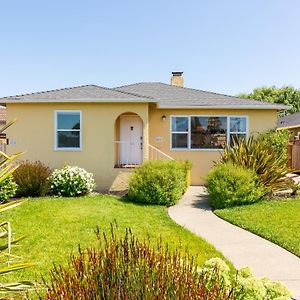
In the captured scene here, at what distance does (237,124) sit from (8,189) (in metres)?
10.8

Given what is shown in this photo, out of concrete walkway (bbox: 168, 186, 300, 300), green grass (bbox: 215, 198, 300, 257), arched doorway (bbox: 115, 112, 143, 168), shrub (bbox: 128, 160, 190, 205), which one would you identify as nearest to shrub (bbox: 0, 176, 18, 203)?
shrub (bbox: 128, 160, 190, 205)

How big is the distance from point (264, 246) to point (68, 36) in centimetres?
1348

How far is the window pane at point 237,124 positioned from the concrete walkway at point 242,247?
6.43 meters

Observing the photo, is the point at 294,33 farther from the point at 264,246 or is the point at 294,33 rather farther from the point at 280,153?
the point at 264,246

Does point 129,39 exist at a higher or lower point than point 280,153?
higher

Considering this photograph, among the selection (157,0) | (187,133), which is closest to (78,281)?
(157,0)

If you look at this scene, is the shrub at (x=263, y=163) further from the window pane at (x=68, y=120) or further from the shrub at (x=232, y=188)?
the window pane at (x=68, y=120)

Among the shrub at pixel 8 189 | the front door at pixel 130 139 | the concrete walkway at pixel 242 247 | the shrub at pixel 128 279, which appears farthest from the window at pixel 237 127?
the shrub at pixel 128 279

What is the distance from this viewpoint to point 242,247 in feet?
22.9

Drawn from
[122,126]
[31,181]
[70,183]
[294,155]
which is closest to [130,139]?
[122,126]

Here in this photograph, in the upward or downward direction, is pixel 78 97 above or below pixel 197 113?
above

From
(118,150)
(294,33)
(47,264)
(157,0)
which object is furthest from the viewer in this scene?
(118,150)

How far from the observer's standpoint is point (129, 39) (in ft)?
58.6

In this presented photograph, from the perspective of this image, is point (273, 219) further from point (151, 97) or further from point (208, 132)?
point (208, 132)
